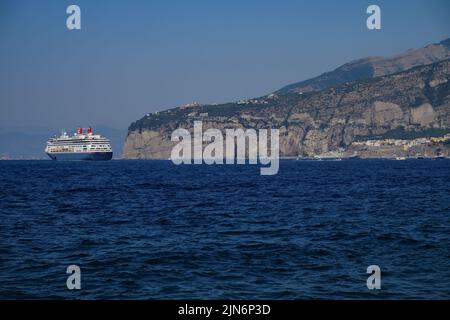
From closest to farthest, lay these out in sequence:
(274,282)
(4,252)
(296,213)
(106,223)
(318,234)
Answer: (274,282) < (4,252) < (318,234) < (106,223) < (296,213)

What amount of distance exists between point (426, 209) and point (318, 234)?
15.5 meters

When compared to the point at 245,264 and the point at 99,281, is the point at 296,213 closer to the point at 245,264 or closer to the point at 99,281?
the point at 245,264

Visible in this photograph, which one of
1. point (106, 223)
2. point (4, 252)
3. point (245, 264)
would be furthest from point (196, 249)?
point (106, 223)

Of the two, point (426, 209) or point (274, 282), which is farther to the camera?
point (426, 209)

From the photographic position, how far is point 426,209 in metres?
41.2

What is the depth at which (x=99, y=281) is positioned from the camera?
62.8 feet

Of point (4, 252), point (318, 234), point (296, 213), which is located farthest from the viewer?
point (296, 213)

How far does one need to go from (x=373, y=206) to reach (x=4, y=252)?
28.5 meters

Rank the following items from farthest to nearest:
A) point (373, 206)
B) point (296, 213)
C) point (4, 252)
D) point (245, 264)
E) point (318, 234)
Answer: point (373, 206)
point (296, 213)
point (318, 234)
point (4, 252)
point (245, 264)

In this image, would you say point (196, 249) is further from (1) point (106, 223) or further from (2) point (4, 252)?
(1) point (106, 223)

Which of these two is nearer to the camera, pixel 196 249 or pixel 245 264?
pixel 245 264
